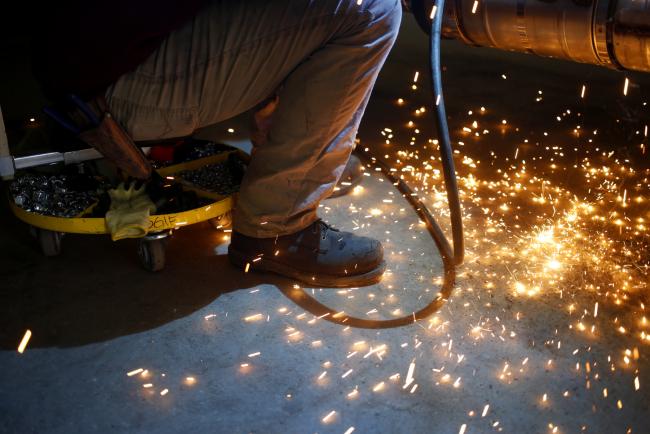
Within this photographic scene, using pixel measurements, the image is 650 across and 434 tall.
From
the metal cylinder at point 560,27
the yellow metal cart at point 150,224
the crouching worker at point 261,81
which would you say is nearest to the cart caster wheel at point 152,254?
the yellow metal cart at point 150,224

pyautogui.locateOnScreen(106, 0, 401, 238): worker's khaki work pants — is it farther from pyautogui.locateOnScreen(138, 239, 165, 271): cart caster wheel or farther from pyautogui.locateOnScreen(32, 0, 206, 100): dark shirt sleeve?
pyautogui.locateOnScreen(138, 239, 165, 271): cart caster wheel

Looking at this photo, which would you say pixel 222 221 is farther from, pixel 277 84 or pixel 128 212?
pixel 277 84

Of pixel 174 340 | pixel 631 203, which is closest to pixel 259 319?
pixel 174 340

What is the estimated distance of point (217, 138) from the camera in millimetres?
3121

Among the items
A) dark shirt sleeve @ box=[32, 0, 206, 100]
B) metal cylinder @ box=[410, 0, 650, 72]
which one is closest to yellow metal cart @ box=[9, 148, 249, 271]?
dark shirt sleeve @ box=[32, 0, 206, 100]

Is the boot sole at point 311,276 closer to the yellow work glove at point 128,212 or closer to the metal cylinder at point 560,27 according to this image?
the yellow work glove at point 128,212

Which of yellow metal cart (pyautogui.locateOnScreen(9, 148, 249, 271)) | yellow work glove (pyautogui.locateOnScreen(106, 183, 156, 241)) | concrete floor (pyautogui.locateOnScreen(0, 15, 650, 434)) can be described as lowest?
concrete floor (pyautogui.locateOnScreen(0, 15, 650, 434))

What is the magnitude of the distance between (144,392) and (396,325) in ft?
2.30

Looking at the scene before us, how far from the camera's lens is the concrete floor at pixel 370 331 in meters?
1.54

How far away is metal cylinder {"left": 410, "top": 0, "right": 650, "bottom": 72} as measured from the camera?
1.96 meters

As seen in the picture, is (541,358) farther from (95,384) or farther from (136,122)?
(136,122)

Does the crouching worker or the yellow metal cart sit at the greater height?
the crouching worker

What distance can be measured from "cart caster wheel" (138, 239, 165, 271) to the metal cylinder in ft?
4.44

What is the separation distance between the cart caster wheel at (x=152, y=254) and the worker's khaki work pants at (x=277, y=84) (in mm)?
270
